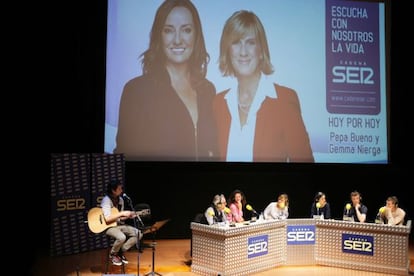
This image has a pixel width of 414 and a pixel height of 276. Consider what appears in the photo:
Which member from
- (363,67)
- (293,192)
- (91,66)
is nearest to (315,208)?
(293,192)

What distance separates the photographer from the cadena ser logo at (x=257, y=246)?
19.9 ft

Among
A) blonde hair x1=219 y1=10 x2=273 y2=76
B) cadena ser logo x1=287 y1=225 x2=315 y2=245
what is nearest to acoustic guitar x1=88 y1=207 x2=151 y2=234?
cadena ser logo x1=287 y1=225 x2=315 y2=245

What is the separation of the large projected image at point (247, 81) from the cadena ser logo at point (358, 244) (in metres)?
1.88

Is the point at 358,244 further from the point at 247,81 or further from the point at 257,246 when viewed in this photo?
the point at 247,81

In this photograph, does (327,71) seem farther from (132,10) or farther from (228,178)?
(132,10)

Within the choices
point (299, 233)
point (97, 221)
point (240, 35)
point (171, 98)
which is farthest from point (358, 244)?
point (240, 35)

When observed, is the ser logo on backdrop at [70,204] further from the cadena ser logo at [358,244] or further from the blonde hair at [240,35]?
the cadena ser logo at [358,244]

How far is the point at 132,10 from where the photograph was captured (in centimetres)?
765

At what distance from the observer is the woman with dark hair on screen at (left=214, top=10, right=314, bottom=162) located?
7863 millimetres

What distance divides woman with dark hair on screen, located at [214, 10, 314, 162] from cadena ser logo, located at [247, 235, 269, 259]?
6.30 feet

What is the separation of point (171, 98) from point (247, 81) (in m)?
1.26

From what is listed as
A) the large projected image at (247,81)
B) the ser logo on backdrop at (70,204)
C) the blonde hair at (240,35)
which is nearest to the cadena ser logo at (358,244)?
the large projected image at (247,81)

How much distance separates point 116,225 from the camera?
620cm

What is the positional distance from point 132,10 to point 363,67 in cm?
392
